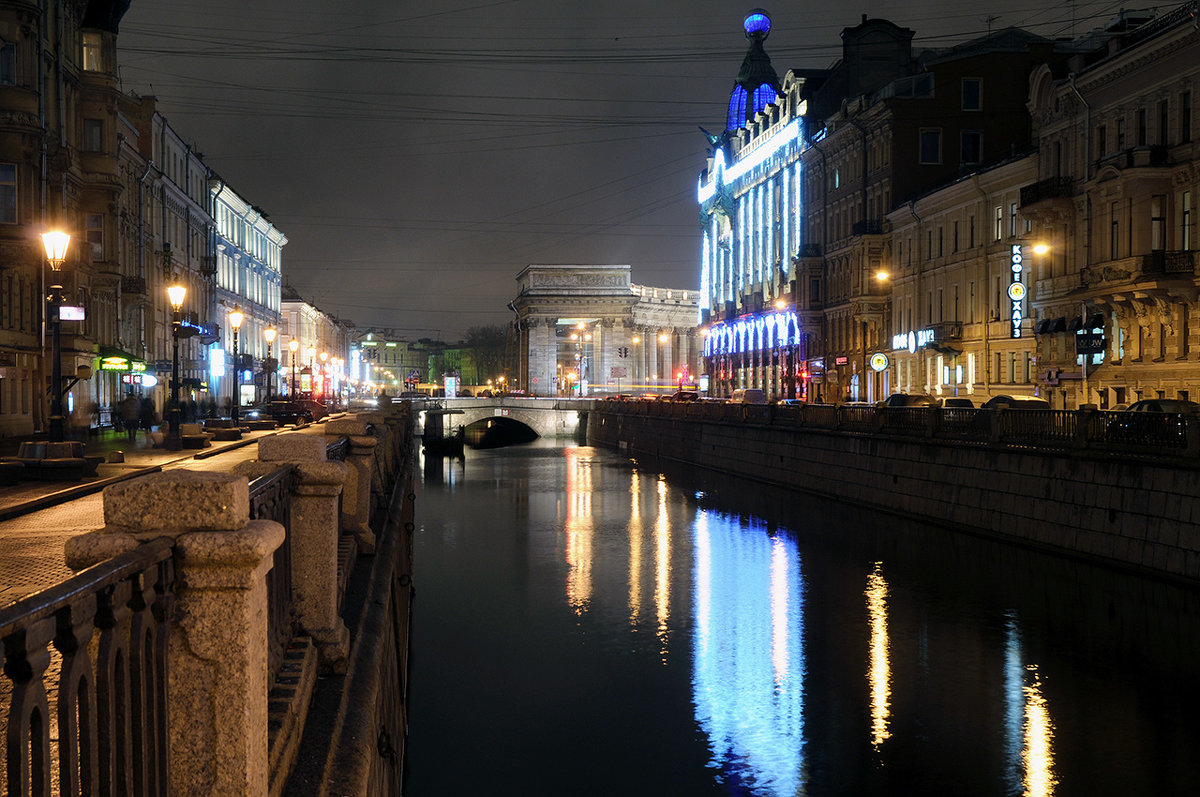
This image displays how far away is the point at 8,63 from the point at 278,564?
1428 inches

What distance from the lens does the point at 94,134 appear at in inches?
1774

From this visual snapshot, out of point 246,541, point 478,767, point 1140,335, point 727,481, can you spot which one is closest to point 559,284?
point 727,481

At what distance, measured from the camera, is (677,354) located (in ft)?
507

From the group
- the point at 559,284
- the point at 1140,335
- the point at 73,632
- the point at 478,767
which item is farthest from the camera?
the point at 559,284

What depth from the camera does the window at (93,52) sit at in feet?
151

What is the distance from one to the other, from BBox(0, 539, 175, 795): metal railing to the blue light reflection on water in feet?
35.3

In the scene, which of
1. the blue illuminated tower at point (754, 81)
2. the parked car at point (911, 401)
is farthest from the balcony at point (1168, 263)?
the blue illuminated tower at point (754, 81)

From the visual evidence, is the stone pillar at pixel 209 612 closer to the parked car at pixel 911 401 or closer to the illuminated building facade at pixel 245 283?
the parked car at pixel 911 401

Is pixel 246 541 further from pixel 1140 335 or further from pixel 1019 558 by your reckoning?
pixel 1140 335

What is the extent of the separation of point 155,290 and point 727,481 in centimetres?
3130

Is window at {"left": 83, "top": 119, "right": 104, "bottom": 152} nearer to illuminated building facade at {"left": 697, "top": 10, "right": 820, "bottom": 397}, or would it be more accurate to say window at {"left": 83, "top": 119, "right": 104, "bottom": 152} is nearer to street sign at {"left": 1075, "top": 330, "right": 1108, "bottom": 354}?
street sign at {"left": 1075, "top": 330, "right": 1108, "bottom": 354}

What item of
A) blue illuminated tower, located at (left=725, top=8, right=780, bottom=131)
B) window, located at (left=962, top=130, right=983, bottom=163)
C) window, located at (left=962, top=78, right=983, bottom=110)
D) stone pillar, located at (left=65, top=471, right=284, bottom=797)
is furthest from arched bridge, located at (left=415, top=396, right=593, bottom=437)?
stone pillar, located at (left=65, top=471, right=284, bottom=797)

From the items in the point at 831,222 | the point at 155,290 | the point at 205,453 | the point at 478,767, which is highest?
the point at 831,222

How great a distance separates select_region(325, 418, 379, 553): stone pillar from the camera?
1276 centimetres
